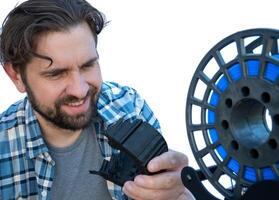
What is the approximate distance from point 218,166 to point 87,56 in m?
0.69

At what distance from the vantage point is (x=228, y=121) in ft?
2.31

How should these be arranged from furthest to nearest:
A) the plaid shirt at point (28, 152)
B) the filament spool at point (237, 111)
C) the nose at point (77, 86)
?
the plaid shirt at point (28, 152) < the nose at point (77, 86) < the filament spool at point (237, 111)

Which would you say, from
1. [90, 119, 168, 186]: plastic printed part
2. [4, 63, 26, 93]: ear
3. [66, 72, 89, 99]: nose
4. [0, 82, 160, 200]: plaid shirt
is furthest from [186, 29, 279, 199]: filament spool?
[4, 63, 26, 93]: ear

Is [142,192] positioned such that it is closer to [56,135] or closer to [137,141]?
[137,141]

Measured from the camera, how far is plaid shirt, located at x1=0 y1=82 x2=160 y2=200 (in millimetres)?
1449

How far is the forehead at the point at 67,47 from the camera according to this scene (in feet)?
4.32

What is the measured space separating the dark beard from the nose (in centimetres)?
2

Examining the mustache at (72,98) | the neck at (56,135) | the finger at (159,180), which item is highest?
the mustache at (72,98)

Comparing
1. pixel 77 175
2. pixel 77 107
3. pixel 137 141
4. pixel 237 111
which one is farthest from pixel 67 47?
pixel 237 111

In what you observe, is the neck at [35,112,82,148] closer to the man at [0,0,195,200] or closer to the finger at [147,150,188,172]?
the man at [0,0,195,200]

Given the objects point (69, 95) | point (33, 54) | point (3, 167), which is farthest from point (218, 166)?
point (3, 167)

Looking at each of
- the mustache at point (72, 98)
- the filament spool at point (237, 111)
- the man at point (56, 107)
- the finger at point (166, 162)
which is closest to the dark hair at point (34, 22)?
the man at point (56, 107)

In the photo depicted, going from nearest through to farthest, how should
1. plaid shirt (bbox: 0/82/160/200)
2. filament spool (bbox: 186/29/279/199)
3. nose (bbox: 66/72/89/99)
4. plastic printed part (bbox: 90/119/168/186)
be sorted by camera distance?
filament spool (bbox: 186/29/279/199) < plastic printed part (bbox: 90/119/168/186) < nose (bbox: 66/72/89/99) < plaid shirt (bbox: 0/82/160/200)

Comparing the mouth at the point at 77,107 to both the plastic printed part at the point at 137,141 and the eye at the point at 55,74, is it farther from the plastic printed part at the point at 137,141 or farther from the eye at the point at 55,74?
the plastic printed part at the point at 137,141
